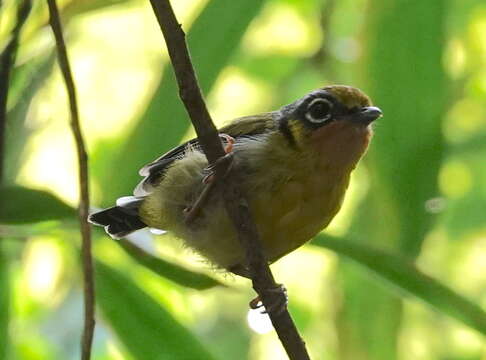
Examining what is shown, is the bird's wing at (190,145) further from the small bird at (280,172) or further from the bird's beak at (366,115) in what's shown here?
the bird's beak at (366,115)

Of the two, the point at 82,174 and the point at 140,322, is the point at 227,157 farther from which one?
the point at 140,322

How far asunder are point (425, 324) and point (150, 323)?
5.41 feet

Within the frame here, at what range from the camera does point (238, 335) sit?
358cm

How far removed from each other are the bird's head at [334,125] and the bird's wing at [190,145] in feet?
0.25

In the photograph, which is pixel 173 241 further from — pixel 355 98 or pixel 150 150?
pixel 355 98

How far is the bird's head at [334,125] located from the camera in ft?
7.37

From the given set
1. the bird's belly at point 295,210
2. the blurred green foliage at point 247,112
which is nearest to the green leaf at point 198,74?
the blurred green foliage at point 247,112

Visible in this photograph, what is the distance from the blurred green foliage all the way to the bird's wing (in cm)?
4

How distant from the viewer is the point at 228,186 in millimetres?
1715

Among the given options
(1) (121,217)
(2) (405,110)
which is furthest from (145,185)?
(2) (405,110)

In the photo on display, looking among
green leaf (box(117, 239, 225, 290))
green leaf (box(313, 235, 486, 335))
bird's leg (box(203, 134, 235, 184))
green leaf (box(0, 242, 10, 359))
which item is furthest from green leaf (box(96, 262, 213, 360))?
green leaf (box(313, 235, 486, 335))

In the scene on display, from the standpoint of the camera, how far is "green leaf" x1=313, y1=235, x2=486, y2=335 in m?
2.12

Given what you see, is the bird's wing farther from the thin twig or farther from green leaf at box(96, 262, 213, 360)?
the thin twig

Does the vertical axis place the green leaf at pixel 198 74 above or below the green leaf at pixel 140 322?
above
